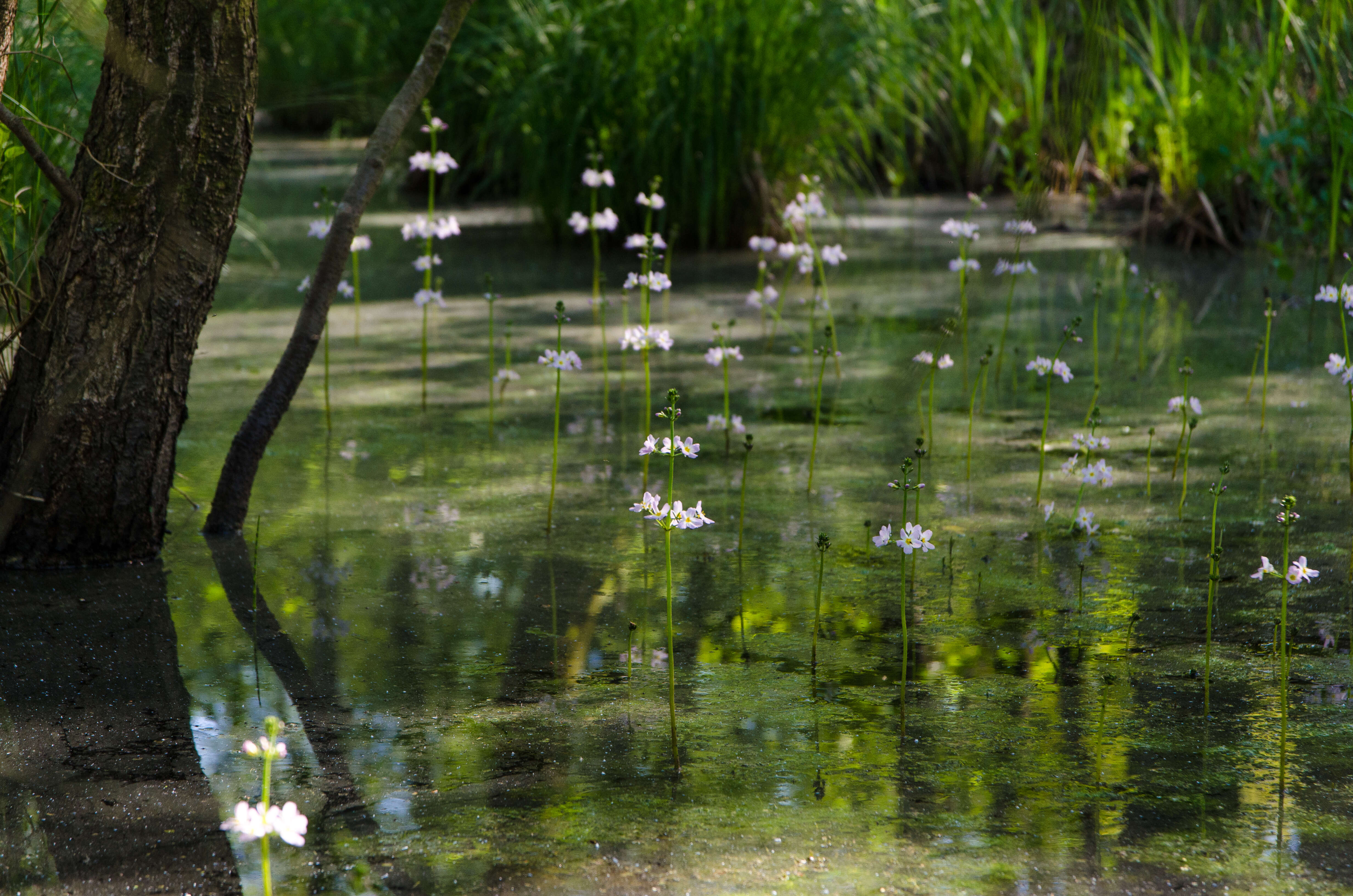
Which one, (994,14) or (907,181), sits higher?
(994,14)

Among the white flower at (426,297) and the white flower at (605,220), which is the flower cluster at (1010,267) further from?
the white flower at (426,297)

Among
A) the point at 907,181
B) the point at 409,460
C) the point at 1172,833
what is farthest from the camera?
the point at 907,181

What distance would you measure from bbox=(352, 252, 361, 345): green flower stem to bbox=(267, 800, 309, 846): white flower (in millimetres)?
2779

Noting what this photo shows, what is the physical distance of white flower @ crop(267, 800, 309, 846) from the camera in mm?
1294

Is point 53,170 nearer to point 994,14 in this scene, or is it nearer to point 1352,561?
point 1352,561

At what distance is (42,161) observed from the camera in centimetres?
224

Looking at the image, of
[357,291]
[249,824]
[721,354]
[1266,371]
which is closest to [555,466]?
[721,354]

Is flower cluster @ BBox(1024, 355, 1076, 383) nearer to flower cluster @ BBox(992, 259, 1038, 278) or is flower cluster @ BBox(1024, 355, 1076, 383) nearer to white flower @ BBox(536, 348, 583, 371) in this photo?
flower cluster @ BBox(992, 259, 1038, 278)

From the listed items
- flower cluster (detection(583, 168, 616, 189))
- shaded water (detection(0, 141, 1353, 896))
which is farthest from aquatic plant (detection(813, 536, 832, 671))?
flower cluster (detection(583, 168, 616, 189))

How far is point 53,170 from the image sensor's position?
2316mm

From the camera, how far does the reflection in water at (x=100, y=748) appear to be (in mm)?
1584

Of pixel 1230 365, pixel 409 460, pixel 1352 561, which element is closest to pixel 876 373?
pixel 1230 365

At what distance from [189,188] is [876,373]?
2.24m

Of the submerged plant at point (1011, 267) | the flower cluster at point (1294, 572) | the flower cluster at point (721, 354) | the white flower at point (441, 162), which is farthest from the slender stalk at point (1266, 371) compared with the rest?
the white flower at point (441, 162)
